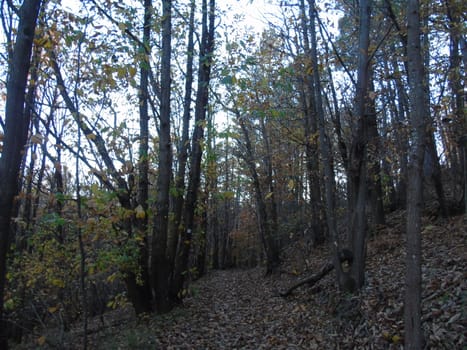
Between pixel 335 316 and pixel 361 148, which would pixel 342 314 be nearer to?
pixel 335 316

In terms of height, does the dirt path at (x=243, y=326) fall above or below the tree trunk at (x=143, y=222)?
below

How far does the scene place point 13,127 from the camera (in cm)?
383

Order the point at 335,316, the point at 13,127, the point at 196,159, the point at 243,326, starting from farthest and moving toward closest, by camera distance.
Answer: the point at 196,159 → the point at 243,326 → the point at 335,316 → the point at 13,127

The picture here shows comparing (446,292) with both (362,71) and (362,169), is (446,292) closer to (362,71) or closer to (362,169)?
(362,169)

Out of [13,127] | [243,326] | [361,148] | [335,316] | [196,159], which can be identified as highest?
[196,159]

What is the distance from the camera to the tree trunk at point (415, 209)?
12.6ft

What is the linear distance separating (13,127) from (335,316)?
6255 millimetres

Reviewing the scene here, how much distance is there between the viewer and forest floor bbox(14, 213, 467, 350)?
523 centimetres

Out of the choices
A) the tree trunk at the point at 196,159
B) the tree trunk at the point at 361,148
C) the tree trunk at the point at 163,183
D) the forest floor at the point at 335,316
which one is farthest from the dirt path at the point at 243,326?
the tree trunk at the point at 361,148

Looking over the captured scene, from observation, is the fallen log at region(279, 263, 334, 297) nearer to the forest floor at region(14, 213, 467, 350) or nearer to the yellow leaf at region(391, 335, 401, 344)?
the forest floor at region(14, 213, 467, 350)

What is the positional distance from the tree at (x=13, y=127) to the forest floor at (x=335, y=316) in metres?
3.66

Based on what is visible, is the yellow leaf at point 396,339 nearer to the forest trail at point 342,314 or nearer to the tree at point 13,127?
the forest trail at point 342,314

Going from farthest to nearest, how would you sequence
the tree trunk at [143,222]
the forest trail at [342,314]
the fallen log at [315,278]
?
the fallen log at [315,278] → the tree trunk at [143,222] → the forest trail at [342,314]

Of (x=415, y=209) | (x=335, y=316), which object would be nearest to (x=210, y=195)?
(x=335, y=316)
